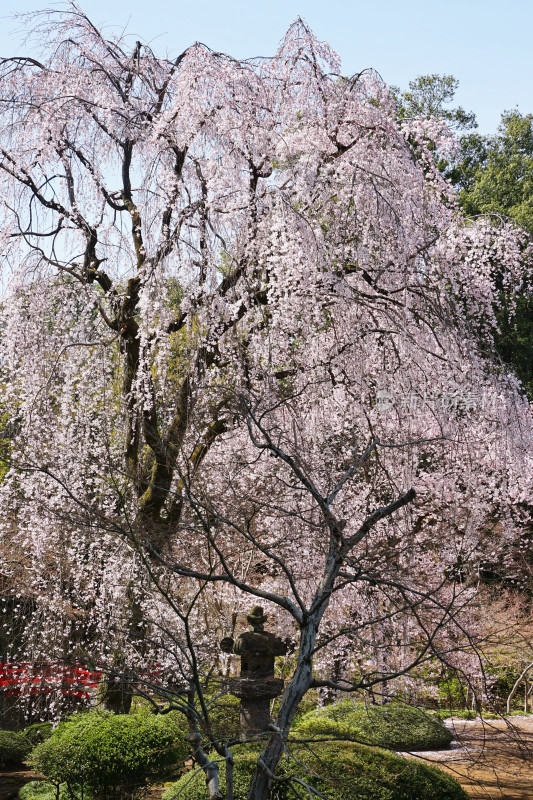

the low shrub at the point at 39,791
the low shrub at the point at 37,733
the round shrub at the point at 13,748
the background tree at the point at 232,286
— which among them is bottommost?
the low shrub at the point at 39,791

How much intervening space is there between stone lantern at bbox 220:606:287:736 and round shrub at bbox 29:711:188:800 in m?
0.66

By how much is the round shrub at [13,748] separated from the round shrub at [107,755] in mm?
2775

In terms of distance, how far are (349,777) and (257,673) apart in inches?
46.5

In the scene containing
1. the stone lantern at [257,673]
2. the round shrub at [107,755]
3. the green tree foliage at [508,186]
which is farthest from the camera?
the green tree foliage at [508,186]

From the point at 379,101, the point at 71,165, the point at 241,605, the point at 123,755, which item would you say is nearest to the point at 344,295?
the point at 379,101

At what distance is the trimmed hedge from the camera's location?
500cm

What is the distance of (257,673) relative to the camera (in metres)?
6.13

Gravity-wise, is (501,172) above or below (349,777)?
above

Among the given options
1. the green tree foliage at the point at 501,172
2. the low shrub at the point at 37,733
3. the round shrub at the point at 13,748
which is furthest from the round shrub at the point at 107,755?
the green tree foliage at the point at 501,172

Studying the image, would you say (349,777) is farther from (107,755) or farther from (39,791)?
(39,791)

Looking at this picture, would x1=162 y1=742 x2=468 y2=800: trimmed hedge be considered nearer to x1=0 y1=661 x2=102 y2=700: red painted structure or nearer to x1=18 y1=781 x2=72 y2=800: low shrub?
x1=18 y1=781 x2=72 y2=800: low shrub

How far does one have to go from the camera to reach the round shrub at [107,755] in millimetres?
6125

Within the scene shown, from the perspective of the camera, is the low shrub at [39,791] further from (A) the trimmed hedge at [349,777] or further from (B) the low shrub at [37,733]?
(A) the trimmed hedge at [349,777]

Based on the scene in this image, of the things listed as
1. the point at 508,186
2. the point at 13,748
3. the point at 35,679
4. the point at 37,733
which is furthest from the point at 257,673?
the point at 508,186
